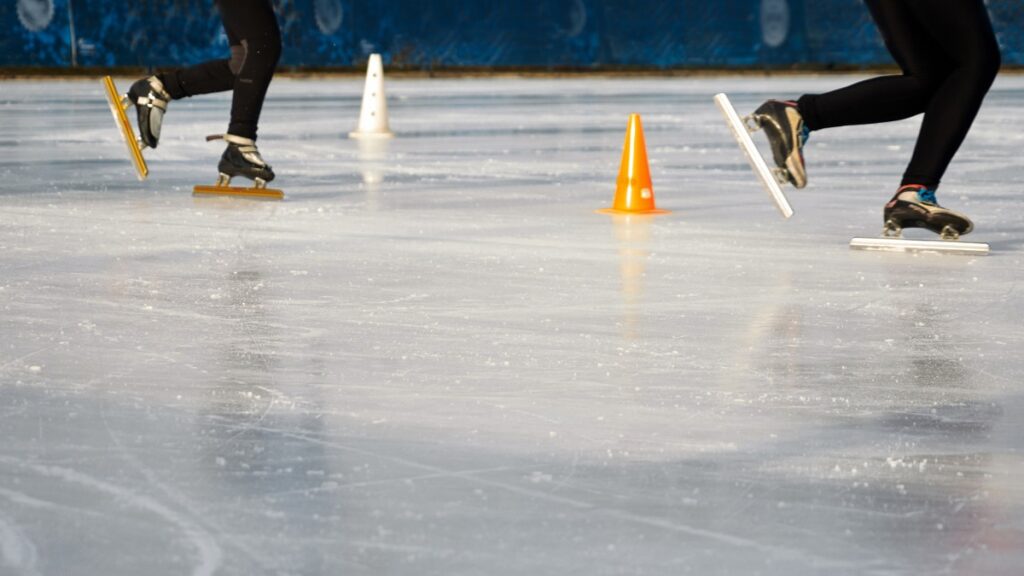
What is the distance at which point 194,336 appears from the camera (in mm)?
4145

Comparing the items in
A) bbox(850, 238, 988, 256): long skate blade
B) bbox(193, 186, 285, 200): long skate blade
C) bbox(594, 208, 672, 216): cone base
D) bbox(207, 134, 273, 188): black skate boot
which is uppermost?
bbox(850, 238, 988, 256): long skate blade

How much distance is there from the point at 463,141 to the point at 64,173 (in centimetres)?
345

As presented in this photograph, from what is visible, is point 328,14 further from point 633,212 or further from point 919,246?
point 919,246

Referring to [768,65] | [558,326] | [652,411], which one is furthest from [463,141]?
[768,65]

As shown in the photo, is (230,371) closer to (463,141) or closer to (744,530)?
(744,530)

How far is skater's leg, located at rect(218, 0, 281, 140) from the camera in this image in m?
7.64

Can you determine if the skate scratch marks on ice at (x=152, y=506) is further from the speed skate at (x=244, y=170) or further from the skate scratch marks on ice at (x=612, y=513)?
the speed skate at (x=244, y=170)

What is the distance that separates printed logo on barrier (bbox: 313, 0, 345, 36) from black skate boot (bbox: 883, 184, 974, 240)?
54.8 ft

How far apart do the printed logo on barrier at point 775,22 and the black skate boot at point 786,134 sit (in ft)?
59.8

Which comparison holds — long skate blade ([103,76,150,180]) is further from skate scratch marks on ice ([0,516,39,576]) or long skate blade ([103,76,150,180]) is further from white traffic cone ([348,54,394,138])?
skate scratch marks on ice ([0,516,39,576])

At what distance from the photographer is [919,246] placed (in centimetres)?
604

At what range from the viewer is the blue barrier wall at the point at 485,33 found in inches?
838

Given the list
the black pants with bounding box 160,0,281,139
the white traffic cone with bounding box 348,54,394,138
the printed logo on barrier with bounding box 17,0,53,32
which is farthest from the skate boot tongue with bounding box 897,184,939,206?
the printed logo on barrier with bounding box 17,0,53,32

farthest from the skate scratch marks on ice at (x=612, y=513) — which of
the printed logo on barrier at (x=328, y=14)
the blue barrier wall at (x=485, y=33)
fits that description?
the printed logo on barrier at (x=328, y=14)
